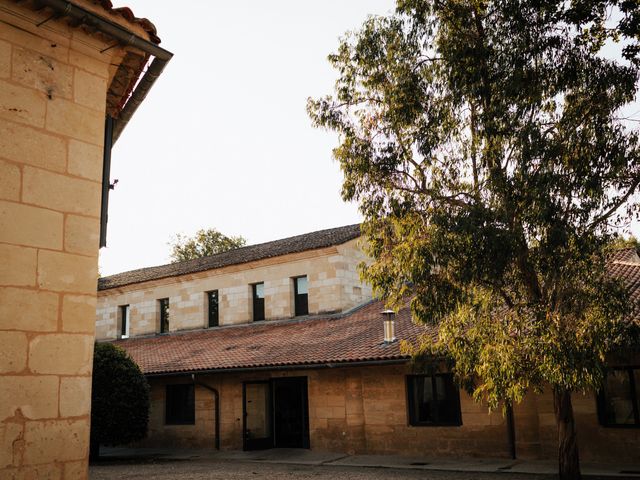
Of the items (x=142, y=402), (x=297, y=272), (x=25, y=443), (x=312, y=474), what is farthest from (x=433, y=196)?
(x=297, y=272)

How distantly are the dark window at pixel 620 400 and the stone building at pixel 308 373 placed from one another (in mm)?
21

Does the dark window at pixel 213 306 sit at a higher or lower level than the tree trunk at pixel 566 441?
higher

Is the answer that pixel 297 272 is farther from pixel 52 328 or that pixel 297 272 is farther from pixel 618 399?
pixel 52 328

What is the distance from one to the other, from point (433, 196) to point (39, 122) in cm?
709

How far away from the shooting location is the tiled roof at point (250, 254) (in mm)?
22828

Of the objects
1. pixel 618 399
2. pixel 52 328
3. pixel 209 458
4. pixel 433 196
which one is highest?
pixel 433 196

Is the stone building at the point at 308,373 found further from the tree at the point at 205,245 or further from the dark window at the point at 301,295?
the tree at the point at 205,245

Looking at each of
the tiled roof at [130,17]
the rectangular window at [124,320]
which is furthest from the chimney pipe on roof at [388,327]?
the rectangular window at [124,320]

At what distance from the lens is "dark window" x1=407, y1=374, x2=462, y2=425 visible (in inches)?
591

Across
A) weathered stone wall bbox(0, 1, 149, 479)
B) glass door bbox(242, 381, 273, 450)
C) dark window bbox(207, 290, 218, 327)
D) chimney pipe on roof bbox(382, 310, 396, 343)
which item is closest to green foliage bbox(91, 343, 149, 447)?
glass door bbox(242, 381, 273, 450)

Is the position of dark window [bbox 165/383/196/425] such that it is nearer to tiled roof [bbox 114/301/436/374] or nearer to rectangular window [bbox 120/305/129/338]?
tiled roof [bbox 114/301/436/374]

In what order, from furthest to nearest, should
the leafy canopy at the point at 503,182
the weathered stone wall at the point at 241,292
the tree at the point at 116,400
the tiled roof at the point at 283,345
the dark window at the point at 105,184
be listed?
the weathered stone wall at the point at 241,292
the tiled roof at the point at 283,345
the tree at the point at 116,400
the leafy canopy at the point at 503,182
the dark window at the point at 105,184

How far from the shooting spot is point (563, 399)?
34.6 feet

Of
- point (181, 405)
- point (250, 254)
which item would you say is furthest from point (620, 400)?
point (250, 254)
